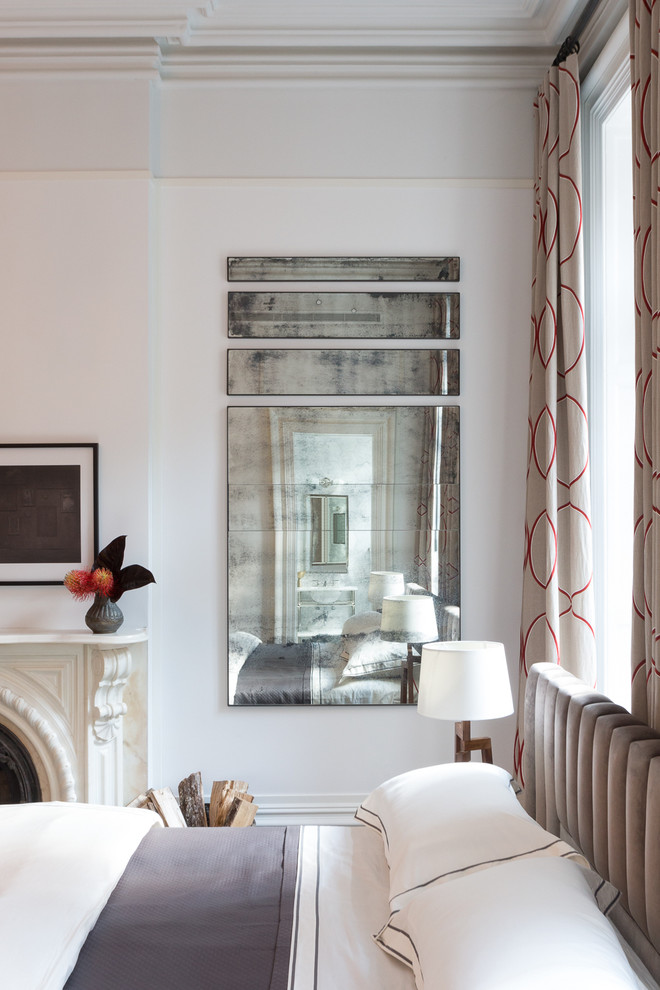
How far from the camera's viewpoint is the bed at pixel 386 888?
1212 mm

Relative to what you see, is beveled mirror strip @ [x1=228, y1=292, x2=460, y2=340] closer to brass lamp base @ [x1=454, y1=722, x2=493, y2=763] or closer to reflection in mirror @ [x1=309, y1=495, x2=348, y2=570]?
reflection in mirror @ [x1=309, y1=495, x2=348, y2=570]

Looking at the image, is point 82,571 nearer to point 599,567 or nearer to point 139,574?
point 139,574

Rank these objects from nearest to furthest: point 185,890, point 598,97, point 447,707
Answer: point 185,890, point 447,707, point 598,97

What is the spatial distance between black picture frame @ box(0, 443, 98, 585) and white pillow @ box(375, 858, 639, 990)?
1.92 metres

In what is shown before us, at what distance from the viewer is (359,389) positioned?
9.69ft

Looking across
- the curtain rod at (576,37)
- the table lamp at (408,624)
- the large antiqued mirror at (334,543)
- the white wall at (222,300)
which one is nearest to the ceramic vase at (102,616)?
the white wall at (222,300)

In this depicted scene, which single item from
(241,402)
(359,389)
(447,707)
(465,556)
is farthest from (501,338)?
(447,707)

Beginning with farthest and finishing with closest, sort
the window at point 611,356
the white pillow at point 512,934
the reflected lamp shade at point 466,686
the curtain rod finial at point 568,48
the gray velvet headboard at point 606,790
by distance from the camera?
the curtain rod finial at point 568,48, the window at point 611,356, the reflected lamp shade at point 466,686, the gray velvet headboard at point 606,790, the white pillow at point 512,934

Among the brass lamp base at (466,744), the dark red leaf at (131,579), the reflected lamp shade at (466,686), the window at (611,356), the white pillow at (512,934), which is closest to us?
the white pillow at (512,934)

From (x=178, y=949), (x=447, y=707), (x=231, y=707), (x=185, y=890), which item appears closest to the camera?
(x=178, y=949)

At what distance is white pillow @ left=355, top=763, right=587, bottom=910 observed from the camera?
1.48m

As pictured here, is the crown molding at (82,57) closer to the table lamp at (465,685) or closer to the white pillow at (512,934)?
the table lamp at (465,685)

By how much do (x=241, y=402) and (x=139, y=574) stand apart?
76cm

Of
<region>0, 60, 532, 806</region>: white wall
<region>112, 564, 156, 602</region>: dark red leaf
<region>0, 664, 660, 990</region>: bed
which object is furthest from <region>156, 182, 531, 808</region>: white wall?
<region>0, 664, 660, 990</region>: bed
